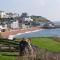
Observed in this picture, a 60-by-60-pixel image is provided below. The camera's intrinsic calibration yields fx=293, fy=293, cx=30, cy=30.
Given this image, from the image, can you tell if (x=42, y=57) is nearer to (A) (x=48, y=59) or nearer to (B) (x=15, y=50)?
(A) (x=48, y=59)

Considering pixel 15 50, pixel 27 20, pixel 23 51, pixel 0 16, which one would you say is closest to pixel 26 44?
pixel 23 51

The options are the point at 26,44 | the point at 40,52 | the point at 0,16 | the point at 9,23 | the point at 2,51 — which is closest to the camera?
the point at 40,52

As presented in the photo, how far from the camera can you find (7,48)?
2677cm

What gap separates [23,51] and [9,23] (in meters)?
137

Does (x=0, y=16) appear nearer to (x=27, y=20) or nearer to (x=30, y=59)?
(x=27, y=20)

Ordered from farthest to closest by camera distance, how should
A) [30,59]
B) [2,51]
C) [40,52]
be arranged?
1. [2,51]
2. [40,52]
3. [30,59]

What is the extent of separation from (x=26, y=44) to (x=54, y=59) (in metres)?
2.17

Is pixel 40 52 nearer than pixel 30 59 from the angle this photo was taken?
No

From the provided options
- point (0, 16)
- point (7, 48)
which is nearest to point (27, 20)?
point (0, 16)

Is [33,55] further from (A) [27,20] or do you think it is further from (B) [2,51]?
(A) [27,20]

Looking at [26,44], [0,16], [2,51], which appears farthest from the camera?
[0,16]

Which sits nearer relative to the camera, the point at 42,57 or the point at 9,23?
the point at 42,57

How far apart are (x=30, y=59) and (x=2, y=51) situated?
882 cm

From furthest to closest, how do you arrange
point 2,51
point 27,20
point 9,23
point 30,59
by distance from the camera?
point 27,20
point 9,23
point 2,51
point 30,59
